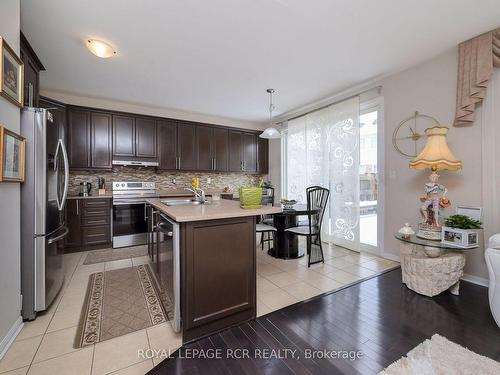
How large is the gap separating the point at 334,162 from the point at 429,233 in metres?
1.83

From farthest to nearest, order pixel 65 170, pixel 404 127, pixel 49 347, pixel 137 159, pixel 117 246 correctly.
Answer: pixel 137 159 < pixel 117 246 < pixel 404 127 < pixel 65 170 < pixel 49 347

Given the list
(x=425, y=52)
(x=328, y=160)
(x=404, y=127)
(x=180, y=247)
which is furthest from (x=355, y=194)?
(x=180, y=247)

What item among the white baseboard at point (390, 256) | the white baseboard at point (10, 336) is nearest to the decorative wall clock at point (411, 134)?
the white baseboard at point (390, 256)

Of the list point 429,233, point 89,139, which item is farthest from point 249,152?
point 429,233

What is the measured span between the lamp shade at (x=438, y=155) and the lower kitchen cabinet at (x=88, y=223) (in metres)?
4.45

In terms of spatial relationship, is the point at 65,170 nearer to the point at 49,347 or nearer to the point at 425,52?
the point at 49,347

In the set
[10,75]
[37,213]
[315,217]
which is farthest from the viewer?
[315,217]

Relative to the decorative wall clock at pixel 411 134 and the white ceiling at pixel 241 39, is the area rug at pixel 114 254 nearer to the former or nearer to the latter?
the white ceiling at pixel 241 39

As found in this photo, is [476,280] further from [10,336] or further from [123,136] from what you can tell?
[123,136]

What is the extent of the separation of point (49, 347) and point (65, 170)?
148 cm

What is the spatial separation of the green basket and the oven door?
2.69 meters

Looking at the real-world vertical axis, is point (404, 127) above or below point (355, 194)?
above

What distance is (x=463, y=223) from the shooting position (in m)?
2.10

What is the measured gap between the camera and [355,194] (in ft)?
11.6
